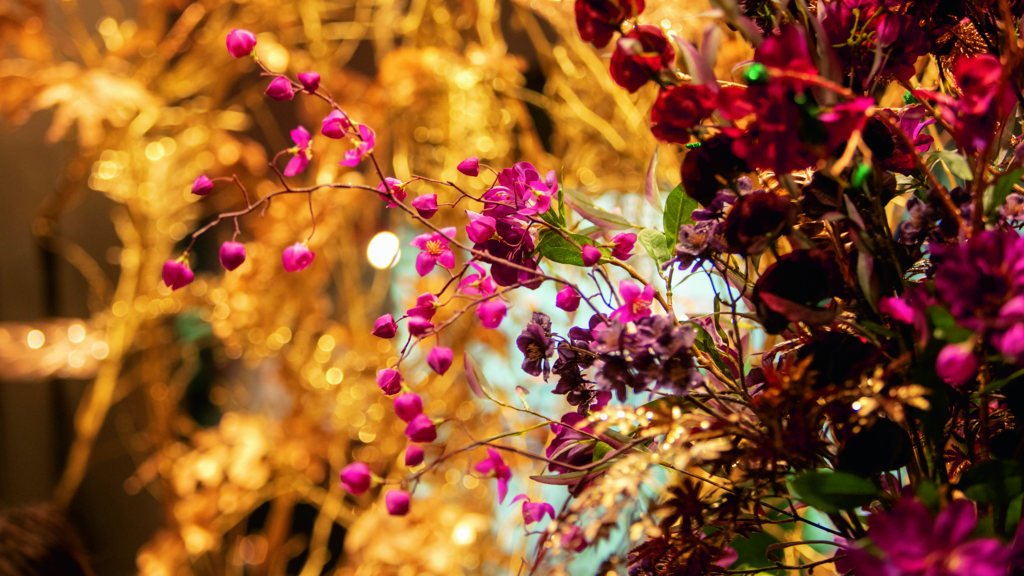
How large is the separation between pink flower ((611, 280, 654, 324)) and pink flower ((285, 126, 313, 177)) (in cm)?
16

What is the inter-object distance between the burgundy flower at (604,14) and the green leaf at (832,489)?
16 centimetres

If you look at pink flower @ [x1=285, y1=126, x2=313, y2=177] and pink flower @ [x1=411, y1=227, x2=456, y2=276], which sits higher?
pink flower @ [x1=285, y1=126, x2=313, y2=177]

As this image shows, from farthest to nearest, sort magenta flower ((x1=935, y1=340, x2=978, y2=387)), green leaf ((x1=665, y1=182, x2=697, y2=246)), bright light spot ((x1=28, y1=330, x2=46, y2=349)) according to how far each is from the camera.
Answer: bright light spot ((x1=28, y1=330, x2=46, y2=349)) < green leaf ((x1=665, y1=182, x2=697, y2=246)) < magenta flower ((x1=935, y1=340, x2=978, y2=387))

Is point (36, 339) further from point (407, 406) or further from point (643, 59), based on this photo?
point (643, 59)

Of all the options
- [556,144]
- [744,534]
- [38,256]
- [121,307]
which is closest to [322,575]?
[121,307]

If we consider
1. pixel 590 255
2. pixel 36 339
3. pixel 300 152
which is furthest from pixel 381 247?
pixel 590 255

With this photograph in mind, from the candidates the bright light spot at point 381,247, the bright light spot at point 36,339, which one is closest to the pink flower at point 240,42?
the bright light spot at point 381,247

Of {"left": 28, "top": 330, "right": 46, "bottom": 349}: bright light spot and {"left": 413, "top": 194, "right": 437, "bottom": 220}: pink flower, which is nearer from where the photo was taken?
{"left": 413, "top": 194, "right": 437, "bottom": 220}: pink flower

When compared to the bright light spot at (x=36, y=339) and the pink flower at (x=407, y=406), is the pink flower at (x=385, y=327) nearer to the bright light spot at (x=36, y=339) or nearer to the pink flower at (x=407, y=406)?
the pink flower at (x=407, y=406)

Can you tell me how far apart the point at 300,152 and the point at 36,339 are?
1346 mm

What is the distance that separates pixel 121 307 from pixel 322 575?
730 millimetres

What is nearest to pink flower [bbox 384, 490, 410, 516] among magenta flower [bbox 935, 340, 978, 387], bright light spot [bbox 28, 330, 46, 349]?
magenta flower [bbox 935, 340, 978, 387]

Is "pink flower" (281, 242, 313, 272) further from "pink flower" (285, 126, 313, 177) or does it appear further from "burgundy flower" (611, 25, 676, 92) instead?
"burgundy flower" (611, 25, 676, 92)

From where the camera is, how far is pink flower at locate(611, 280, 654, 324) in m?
0.24
